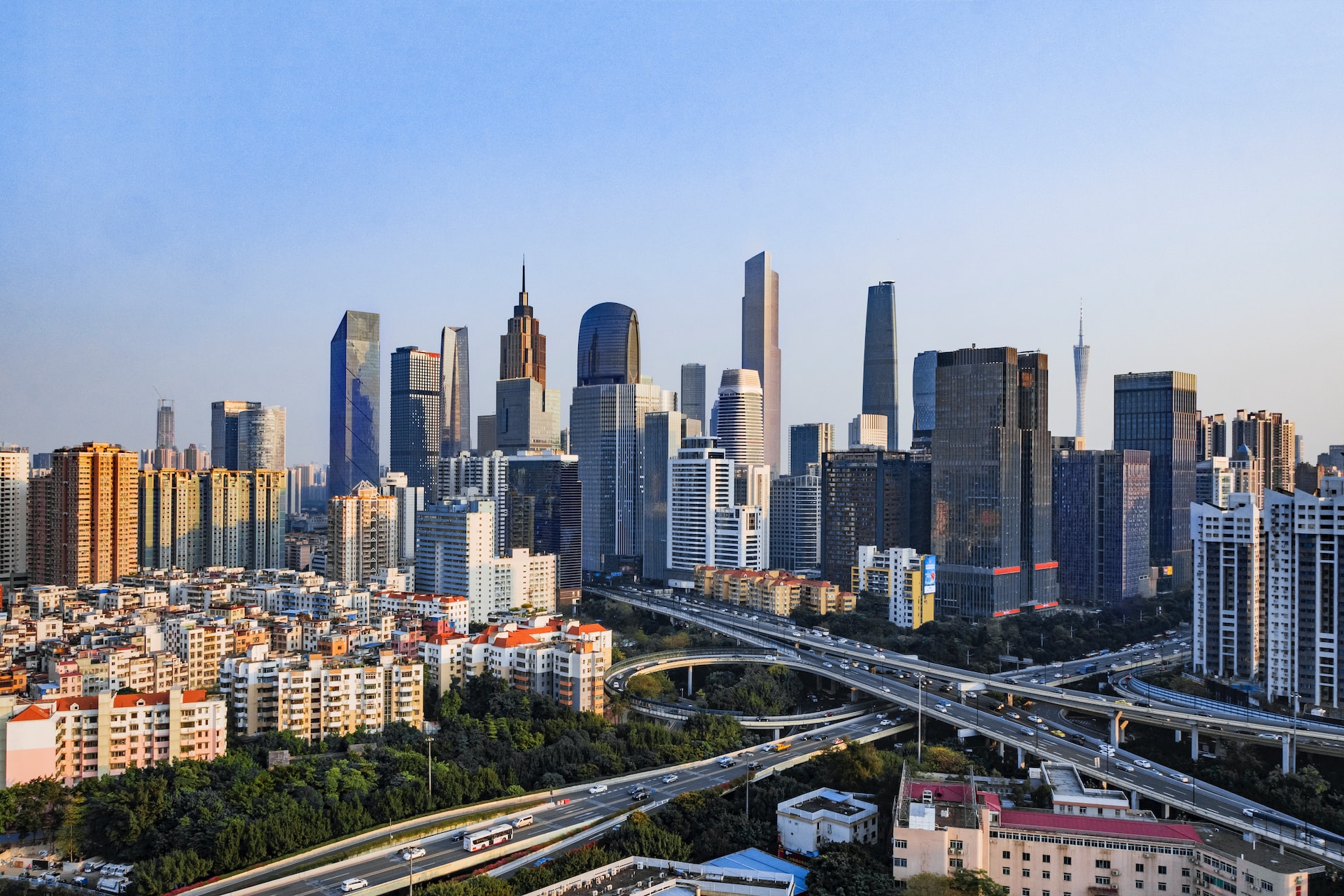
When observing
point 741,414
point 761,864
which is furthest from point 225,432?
point 761,864

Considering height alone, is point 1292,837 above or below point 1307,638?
below

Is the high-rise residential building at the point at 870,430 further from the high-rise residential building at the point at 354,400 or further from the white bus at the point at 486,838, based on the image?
the white bus at the point at 486,838

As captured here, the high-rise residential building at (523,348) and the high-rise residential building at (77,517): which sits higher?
the high-rise residential building at (523,348)

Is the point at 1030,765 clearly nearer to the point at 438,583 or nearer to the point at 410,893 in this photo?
the point at 410,893

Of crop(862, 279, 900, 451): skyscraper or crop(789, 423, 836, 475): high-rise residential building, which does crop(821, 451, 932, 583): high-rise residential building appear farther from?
→ crop(862, 279, 900, 451): skyscraper

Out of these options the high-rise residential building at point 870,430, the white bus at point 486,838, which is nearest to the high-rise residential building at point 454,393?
the high-rise residential building at point 870,430

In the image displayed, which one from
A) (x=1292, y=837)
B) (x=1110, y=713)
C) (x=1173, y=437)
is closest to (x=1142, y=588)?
(x=1173, y=437)
